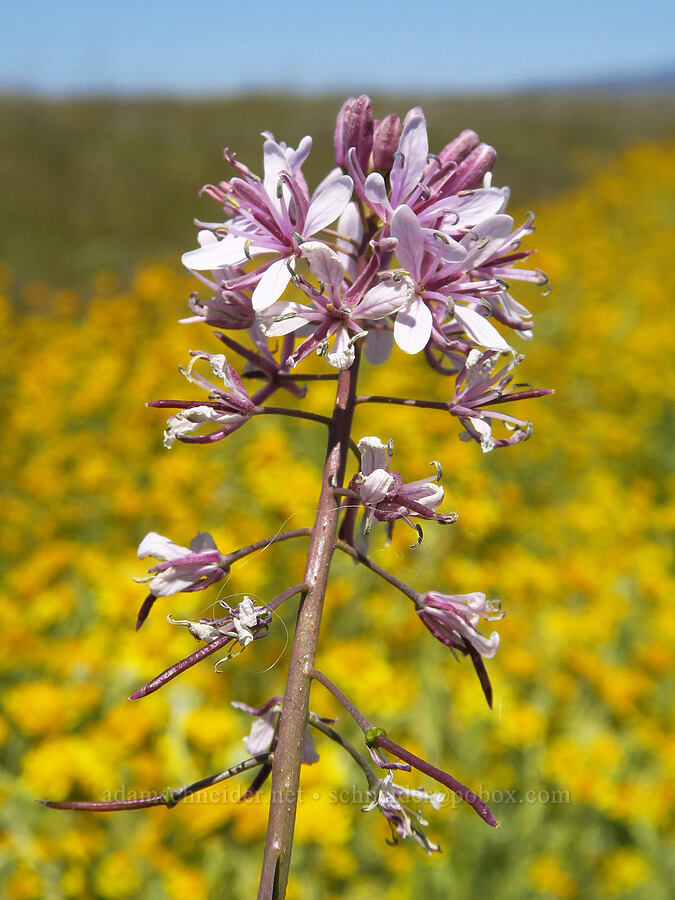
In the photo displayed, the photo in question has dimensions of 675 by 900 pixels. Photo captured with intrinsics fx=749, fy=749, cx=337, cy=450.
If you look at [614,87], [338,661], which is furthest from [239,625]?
[614,87]

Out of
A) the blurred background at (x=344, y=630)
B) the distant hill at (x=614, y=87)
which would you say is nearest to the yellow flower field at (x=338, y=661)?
the blurred background at (x=344, y=630)

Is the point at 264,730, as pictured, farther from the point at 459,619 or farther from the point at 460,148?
the point at 460,148

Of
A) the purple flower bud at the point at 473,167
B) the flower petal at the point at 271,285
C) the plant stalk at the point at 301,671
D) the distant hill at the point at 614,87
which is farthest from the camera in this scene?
the distant hill at the point at 614,87

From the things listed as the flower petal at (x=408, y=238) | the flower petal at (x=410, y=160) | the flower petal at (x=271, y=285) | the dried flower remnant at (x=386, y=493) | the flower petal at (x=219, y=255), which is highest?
the flower petal at (x=410, y=160)

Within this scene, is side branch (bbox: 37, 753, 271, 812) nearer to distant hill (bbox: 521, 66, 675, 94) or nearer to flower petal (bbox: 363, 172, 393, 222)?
flower petal (bbox: 363, 172, 393, 222)

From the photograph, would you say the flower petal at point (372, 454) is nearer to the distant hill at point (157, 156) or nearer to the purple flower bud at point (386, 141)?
the purple flower bud at point (386, 141)

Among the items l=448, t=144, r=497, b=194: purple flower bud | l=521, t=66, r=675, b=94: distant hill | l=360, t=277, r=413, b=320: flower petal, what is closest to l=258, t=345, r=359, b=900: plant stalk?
l=360, t=277, r=413, b=320: flower petal
